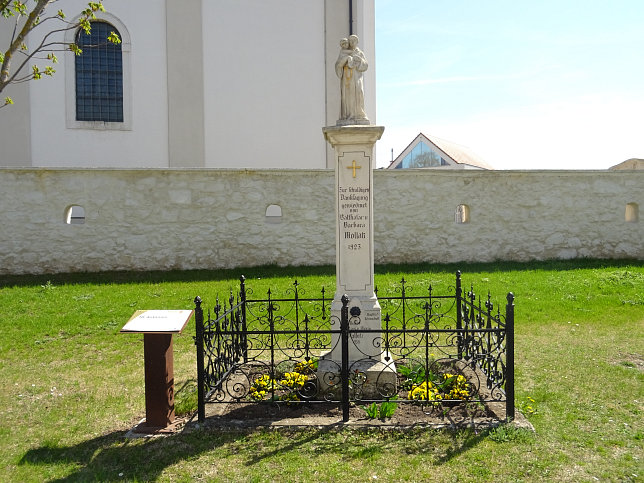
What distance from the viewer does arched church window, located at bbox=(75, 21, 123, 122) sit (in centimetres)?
1552

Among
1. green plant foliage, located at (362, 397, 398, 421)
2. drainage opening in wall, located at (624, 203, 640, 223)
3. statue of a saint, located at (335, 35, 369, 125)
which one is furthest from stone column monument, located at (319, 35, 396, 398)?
drainage opening in wall, located at (624, 203, 640, 223)

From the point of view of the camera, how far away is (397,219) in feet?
46.2

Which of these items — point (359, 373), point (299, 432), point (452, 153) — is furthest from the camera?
point (452, 153)

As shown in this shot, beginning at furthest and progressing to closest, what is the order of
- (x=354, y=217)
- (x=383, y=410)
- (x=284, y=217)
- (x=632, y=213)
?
(x=632, y=213) → (x=284, y=217) → (x=354, y=217) → (x=383, y=410)

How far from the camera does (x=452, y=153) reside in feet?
92.5

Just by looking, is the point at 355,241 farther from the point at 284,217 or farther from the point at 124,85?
the point at 124,85

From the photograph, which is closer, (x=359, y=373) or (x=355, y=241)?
(x=359, y=373)

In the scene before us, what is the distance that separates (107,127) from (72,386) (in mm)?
11155

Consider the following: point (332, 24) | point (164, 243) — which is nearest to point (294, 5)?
point (332, 24)

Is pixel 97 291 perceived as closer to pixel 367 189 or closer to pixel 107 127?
pixel 107 127

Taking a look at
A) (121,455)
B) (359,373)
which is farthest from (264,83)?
(121,455)

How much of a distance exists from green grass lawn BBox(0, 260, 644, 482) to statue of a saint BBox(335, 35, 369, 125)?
3.23 meters

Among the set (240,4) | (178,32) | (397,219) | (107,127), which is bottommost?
(397,219)

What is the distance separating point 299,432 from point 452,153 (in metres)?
25.6
